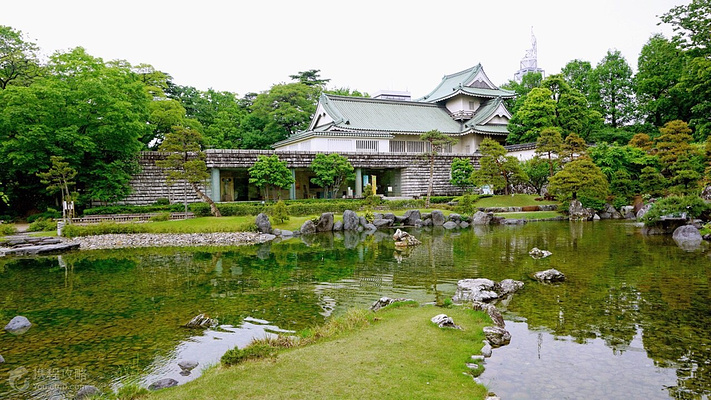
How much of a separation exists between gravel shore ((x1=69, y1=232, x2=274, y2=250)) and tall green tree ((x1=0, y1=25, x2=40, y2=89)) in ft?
45.1

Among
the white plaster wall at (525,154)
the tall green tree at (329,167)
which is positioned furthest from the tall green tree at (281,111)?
the white plaster wall at (525,154)

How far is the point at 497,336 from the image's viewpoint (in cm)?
816

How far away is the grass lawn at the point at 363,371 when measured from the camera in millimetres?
5641

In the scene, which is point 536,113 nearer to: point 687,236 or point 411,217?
point 411,217

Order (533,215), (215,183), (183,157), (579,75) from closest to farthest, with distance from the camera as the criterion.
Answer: (183,157) < (215,183) < (533,215) < (579,75)

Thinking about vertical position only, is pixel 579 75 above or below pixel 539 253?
above

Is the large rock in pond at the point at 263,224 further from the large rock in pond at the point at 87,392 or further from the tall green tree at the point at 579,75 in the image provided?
the tall green tree at the point at 579,75

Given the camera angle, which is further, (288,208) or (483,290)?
(288,208)

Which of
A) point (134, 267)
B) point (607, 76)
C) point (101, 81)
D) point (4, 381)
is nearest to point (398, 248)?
point (134, 267)

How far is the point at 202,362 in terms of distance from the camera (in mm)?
7488

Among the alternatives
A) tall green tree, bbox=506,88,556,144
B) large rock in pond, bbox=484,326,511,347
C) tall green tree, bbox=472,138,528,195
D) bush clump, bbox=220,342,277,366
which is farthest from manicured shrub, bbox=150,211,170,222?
tall green tree, bbox=506,88,556,144

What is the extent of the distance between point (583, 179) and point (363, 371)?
97.5 ft

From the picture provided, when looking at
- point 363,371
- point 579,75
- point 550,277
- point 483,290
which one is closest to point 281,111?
point 579,75

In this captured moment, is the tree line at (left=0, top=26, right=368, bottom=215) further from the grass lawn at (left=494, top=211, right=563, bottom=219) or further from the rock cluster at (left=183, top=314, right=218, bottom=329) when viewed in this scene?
the grass lawn at (left=494, top=211, right=563, bottom=219)
